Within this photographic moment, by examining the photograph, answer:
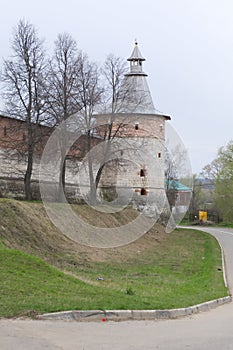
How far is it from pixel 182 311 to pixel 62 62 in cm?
2786

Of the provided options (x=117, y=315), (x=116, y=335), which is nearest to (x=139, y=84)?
(x=117, y=315)

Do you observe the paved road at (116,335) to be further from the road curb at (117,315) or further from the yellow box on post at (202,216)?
the yellow box on post at (202,216)

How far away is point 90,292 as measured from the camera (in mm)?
11906

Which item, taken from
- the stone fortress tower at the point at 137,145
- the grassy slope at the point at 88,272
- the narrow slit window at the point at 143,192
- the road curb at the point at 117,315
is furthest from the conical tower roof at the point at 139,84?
the road curb at the point at 117,315

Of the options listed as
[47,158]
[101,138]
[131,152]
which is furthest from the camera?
[131,152]

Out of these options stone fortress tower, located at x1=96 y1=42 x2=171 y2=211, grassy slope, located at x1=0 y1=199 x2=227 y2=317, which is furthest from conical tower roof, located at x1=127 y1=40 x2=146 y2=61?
grassy slope, located at x1=0 y1=199 x2=227 y2=317

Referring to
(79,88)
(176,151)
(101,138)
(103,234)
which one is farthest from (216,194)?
(103,234)

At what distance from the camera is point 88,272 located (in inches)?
695

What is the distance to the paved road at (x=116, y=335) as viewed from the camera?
7.99 meters

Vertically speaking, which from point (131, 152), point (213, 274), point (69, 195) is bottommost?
point (213, 274)

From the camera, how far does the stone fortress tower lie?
1619 inches

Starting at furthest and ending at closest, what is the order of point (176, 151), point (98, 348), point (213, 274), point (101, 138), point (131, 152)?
point (176, 151) → point (131, 152) → point (101, 138) → point (213, 274) → point (98, 348)

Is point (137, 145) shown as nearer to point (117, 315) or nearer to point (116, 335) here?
point (117, 315)

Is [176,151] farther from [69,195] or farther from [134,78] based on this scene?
[69,195]
